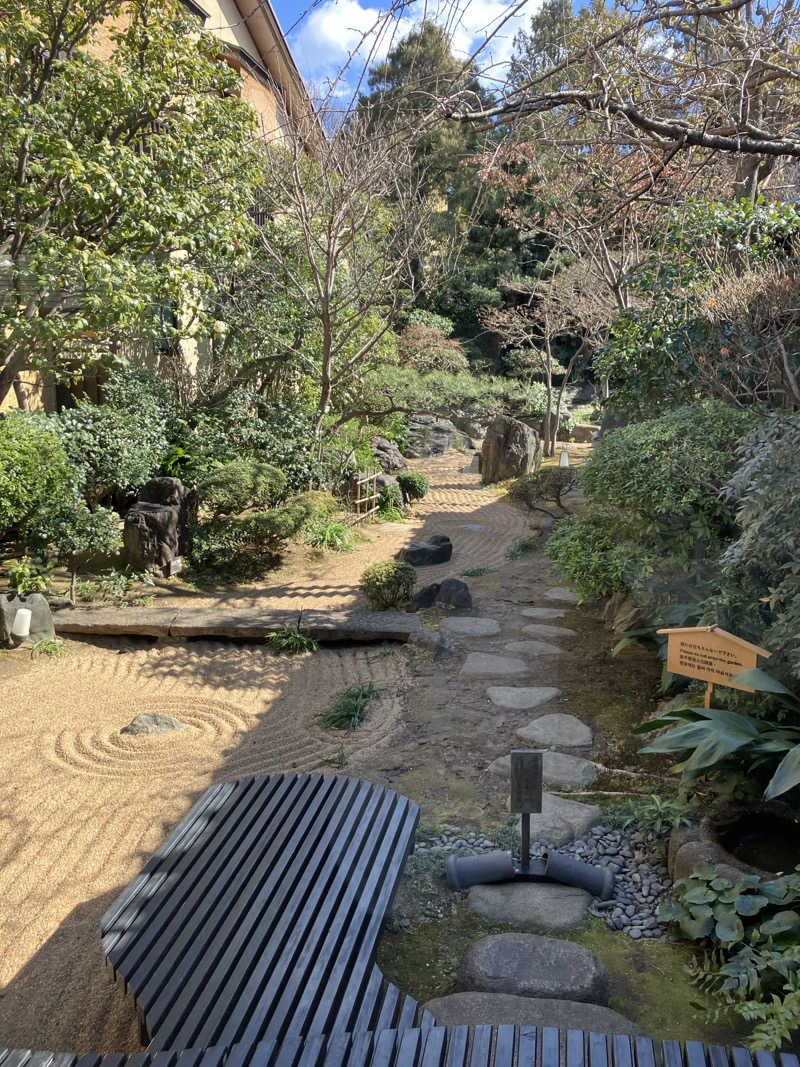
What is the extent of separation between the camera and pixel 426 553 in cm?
1020

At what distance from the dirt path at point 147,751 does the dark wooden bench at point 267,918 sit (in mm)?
574

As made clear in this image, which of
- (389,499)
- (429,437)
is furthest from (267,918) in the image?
(429,437)

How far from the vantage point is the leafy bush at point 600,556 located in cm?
554

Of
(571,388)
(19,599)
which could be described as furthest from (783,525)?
(571,388)

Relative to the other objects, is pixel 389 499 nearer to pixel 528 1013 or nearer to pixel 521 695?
pixel 521 695

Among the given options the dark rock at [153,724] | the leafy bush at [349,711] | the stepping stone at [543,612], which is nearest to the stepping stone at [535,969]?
the leafy bush at [349,711]

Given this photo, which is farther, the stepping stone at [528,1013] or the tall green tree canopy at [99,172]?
the tall green tree canopy at [99,172]

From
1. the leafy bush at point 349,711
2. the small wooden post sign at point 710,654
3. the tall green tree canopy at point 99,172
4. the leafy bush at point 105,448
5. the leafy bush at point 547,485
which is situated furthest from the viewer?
the leafy bush at point 547,485

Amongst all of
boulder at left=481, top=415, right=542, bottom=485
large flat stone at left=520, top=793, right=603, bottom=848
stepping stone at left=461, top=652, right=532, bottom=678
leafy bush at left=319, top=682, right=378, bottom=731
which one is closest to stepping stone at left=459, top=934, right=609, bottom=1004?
large flat stone at left=520, top=793, right=603, bottom=848

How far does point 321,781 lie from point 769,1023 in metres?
1.95

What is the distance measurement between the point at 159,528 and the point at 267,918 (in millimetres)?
6848

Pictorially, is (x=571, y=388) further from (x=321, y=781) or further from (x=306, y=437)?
(x=321, y=781)

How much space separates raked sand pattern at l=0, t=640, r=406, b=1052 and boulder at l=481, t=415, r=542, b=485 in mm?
9903

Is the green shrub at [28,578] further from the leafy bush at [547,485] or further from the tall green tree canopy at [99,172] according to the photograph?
the leafy bush at [547,485]
